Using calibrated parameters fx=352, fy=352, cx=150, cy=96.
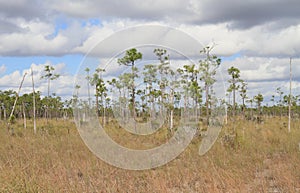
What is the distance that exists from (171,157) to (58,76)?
503 inches

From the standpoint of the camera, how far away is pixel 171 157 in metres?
8.40

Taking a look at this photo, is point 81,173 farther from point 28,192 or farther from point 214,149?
point 214,149

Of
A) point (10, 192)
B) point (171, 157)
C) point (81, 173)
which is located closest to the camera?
point (10, 192)

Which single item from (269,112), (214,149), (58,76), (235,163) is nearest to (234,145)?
(214,149)

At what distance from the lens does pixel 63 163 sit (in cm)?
784

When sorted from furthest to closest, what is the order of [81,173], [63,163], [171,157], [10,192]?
[171,157] → [63,163] → [81,173] → [10,192]

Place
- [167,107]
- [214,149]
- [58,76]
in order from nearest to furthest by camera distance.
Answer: [214,149] < [167,107] < [58,76]

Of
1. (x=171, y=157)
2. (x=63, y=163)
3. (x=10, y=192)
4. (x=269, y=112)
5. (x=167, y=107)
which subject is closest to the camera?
(x=10, y=192)

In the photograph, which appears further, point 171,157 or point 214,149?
point 214,149

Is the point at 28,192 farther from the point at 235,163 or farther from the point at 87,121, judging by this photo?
the point at 235,163

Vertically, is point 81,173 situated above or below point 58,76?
below

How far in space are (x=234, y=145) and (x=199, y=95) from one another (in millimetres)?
5458

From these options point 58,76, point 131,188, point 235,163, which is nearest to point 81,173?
point 131,188

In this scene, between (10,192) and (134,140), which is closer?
(10,192)
